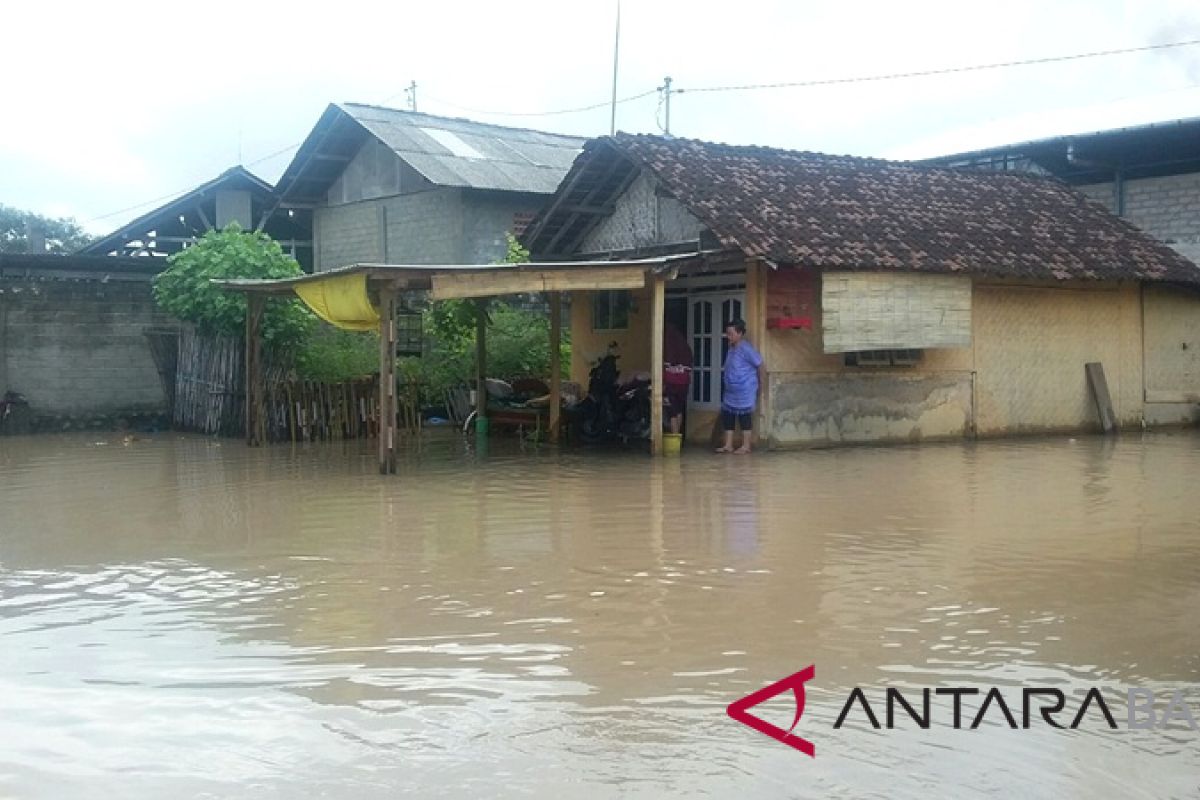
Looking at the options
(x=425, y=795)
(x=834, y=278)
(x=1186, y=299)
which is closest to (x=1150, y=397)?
(x=1186, y=299)

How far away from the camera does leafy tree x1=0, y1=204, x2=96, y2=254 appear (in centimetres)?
3822

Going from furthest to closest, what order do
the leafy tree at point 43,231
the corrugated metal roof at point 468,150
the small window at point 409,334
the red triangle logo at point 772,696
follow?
the leafy tree at point 43,231, the corrugated metal roof at point 468,150, the small window at point 409,334, the red triangle logo at point 772,696

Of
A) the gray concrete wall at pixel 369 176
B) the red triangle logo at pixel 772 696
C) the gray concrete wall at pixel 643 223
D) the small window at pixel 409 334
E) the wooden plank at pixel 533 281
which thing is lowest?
the red triangle logo at pixel 772 696

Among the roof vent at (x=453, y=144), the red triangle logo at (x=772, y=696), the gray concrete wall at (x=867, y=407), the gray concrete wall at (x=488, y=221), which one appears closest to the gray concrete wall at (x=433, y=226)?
the gray concrete wall at (x=488, y=221)

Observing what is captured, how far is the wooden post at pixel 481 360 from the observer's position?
1705 centimetres

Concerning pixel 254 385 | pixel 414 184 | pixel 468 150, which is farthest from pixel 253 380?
pixel 468 150

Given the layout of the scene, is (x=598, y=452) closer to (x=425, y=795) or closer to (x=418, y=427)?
Result: (x=418, y=427)

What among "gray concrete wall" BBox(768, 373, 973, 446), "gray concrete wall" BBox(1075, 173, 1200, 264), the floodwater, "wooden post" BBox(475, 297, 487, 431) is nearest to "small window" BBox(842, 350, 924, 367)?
"gray concrete wall" BBox(768, 373, 973, 446)

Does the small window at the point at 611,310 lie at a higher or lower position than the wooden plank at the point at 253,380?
higher

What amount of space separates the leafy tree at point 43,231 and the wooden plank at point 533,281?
28.8 metres

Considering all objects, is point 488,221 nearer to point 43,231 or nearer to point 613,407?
point 613,407

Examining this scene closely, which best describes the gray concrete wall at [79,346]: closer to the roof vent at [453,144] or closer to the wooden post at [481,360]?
the wooden post at [481,360]

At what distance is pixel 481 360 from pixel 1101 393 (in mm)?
9535

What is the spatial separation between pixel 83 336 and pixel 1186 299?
18.0 metres
